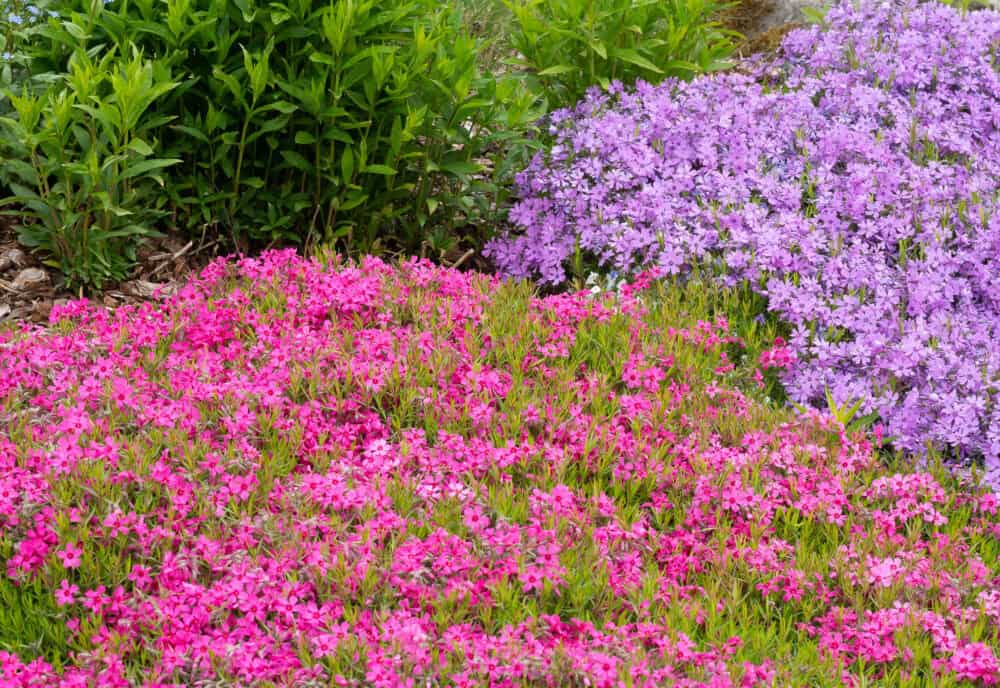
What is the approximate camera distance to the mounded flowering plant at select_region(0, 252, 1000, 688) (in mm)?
3180

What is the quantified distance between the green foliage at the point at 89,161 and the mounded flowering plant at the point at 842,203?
1.95 metres

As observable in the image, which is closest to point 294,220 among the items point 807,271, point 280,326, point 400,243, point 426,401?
point 400,243

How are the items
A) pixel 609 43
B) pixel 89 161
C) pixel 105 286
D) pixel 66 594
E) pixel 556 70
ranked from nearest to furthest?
1. pixel 66 594
2. pixel 89 161
3. pixel 105 286
4. pixel 556 70
5. pixel 609 43

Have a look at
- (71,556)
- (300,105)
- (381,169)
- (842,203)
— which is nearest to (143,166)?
(300,105)

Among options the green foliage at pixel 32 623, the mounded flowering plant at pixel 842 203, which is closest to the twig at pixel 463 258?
the mounded flowering plant at pixel 842 203

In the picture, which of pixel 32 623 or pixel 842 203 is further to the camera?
pixel 842 203

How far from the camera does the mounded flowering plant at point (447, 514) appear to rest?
3.18 meters

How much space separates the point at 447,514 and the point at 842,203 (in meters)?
2.96

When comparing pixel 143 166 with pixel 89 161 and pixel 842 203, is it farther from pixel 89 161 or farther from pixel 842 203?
pixel 842 203

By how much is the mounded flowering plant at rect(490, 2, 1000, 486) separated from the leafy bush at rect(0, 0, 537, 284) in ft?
1.79

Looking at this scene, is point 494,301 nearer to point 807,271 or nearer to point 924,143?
point 807,271

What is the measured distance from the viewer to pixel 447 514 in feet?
12.0

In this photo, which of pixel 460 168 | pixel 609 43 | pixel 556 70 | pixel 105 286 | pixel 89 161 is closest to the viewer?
pixel 89 161

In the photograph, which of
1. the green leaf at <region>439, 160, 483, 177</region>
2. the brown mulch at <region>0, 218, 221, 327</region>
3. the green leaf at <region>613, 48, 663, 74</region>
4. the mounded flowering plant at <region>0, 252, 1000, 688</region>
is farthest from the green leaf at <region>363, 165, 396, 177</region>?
the green leaf at <region>613, 48, 663, 74</region>
